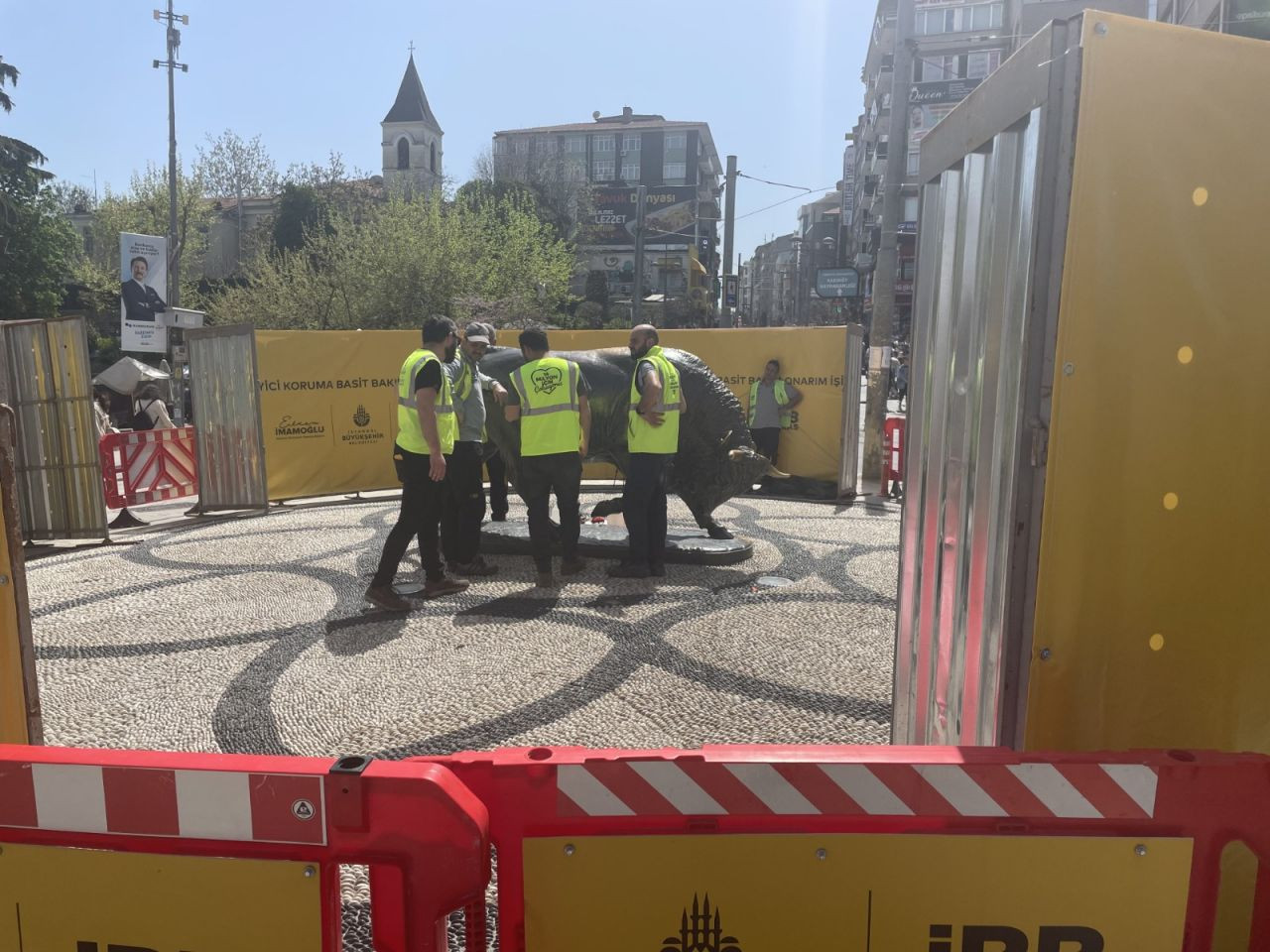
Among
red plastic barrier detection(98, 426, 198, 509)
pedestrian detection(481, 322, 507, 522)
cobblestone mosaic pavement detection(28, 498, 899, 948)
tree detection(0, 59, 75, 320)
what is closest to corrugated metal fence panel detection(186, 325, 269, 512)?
red plastic barrier detection(98, 426, 198, 509)

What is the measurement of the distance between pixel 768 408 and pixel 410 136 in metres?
71.9

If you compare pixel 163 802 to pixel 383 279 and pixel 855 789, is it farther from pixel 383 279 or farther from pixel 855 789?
pixel 383 279

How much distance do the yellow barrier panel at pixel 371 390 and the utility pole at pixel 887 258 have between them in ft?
1.72

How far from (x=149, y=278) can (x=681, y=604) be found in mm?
12608

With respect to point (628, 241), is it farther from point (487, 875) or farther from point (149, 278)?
point (487, 875)

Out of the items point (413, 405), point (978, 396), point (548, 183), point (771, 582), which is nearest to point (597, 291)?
point (548, 183)

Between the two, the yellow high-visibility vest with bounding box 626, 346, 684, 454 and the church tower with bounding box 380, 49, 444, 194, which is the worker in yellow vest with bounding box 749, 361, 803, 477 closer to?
the yellow high-visibility vest with bounding box 626, 346, 684, 454

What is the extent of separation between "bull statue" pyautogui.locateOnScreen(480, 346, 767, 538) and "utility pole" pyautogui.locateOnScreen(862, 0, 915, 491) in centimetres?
444

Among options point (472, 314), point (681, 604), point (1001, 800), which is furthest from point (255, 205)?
point (1001, 800)

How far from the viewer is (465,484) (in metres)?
6.92

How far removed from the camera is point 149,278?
14758mm

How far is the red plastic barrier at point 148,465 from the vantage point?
34.4 feet

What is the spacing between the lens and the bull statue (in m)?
8.19

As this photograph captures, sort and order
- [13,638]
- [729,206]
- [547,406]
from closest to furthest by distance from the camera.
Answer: [13,638] < [547,406] < [729,206]
